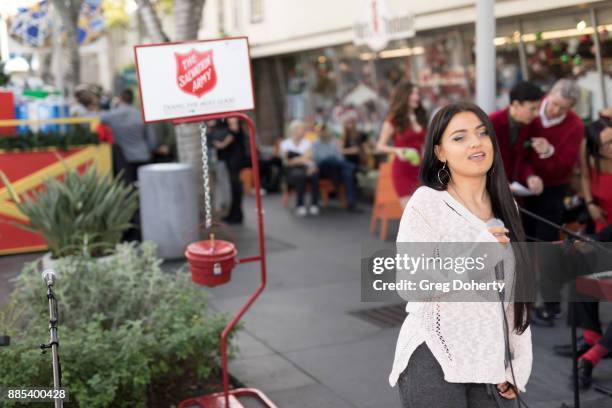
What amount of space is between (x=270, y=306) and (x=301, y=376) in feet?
6.14

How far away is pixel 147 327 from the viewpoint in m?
5.10

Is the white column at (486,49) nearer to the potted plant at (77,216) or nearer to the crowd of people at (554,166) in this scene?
the crowd of people at (554,166)

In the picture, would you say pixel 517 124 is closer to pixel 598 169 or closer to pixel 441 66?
pixel 598 169

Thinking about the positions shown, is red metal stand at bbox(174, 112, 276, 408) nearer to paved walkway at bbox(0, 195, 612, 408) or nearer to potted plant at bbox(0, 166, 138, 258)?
paved walkway at bbox(0, 195, 612, 408)

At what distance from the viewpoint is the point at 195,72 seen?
4703 mm

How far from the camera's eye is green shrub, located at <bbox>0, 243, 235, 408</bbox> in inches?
175

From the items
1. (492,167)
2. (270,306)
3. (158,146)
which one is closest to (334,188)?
(158,146)

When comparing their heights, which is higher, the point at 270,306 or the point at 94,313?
the point at 94,313

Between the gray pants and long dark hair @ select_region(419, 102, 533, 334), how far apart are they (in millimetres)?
260

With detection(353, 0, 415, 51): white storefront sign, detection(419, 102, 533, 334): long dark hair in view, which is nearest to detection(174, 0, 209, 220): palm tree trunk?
detection(353, 0, 415, 51): white storefront sign

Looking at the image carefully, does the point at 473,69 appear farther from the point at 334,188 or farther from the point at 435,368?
the point at 435,368

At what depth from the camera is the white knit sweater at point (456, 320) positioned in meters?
2.72

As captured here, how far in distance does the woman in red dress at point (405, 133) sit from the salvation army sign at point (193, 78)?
301 centimetres

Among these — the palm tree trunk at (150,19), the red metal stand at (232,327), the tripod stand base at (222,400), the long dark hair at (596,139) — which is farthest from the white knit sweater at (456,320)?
the palm tree trunk at (150,19)
